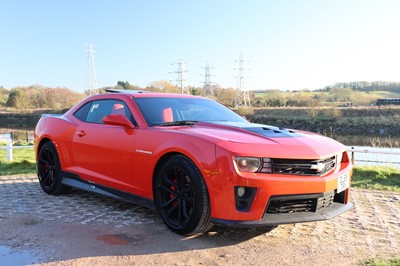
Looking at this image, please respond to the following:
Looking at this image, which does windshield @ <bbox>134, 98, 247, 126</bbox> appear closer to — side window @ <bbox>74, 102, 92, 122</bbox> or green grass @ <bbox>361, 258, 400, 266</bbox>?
side window @ <bbox>74, 102, 92, 122</bbox>

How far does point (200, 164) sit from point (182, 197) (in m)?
0.47

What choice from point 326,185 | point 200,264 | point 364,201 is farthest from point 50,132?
point 364,201

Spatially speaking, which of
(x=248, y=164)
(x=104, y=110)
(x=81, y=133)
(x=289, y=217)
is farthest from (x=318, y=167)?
(x=81, y=133)

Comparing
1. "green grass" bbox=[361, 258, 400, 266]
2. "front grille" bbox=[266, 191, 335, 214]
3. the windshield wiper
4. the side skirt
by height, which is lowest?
"green grass" bbox=[361, 258, 400, 266]

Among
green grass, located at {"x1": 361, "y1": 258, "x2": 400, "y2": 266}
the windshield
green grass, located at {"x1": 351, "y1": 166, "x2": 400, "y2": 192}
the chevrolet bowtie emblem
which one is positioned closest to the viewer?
green grass, located at {"x1": 361, "y1": 258, "x2": 400, "y2": 266}

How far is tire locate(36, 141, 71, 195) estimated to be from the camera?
5.75m

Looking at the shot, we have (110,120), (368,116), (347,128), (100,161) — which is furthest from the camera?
(368,116)

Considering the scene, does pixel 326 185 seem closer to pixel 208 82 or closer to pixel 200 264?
pixel 200 264

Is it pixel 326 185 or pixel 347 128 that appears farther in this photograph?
pixel 347 128

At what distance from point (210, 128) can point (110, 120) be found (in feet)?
4.01

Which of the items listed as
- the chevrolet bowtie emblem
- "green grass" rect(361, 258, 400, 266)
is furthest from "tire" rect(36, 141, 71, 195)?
"green grass" rect(361, 258, 400, 266)

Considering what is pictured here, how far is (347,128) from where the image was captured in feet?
140

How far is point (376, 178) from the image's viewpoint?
767 centimetres

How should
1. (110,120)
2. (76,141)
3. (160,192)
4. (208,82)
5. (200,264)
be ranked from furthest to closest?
(208,82)
(76,141)
(110,120)
(160,192)
(200,264)
